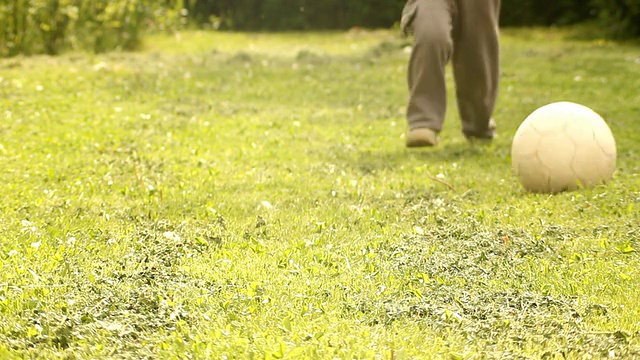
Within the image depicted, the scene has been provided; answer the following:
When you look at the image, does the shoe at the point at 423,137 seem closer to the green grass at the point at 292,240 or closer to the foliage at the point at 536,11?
the green grass at the point at 292,240

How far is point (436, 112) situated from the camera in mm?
6000

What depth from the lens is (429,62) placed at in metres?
5.90

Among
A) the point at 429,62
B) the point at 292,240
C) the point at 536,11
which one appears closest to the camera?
the point at 292,240

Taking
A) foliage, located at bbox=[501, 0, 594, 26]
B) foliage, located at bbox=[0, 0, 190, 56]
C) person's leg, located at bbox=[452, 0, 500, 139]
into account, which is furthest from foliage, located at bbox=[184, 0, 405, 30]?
person's leg, located at bbox=[452, 0, 500, 139]

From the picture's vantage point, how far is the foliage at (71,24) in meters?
11.8

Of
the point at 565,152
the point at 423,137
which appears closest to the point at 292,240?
the point at 565,152

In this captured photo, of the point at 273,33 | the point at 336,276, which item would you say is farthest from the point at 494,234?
the point at 273,33

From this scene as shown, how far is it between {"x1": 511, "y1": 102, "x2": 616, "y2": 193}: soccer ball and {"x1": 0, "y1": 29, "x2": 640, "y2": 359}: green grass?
0.14 metres

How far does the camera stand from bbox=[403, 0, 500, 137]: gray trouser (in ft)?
19.2

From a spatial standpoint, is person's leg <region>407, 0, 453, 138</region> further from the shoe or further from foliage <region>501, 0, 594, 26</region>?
foliage <region>501, 0, 594, 26</region>

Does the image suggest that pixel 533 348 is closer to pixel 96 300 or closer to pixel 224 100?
pixel 96 300

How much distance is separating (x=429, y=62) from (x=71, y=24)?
322 inches

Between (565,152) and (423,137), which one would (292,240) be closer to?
(565,152)

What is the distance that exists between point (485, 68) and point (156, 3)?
9730 mm
